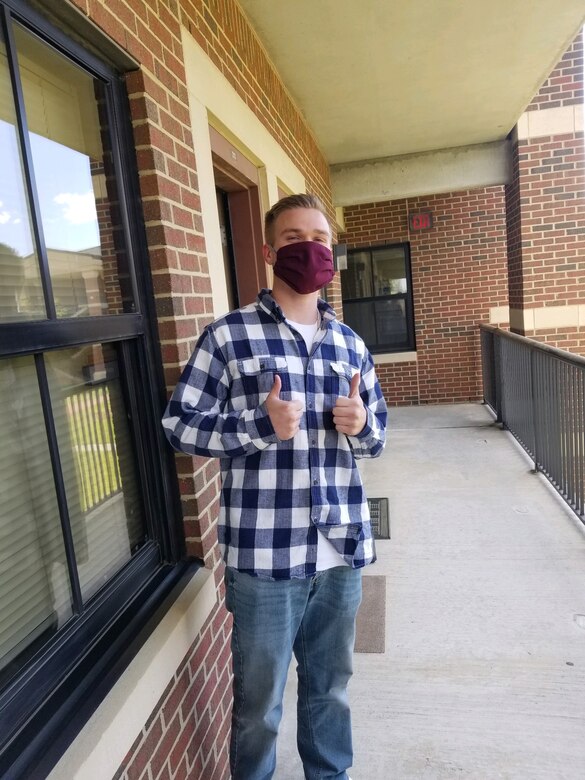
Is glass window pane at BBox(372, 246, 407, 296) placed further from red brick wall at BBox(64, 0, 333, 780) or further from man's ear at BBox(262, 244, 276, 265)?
man's ear at BBox(262, 244, 276, 265)

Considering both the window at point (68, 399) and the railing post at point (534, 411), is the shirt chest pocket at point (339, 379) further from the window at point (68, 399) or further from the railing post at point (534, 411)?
the railing post at point (534, 411)

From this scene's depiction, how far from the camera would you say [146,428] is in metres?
1.81

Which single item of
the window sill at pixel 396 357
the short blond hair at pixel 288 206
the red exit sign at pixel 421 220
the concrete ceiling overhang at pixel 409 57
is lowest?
the window sill at pixel 396 357

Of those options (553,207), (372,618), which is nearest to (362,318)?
(553,207)

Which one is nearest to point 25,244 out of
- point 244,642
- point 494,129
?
point 244,642

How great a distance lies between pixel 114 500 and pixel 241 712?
0.75 meters

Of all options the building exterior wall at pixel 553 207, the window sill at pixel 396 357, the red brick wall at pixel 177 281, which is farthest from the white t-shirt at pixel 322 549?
the window sill at pixel 396 357

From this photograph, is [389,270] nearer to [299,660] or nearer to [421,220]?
[421,220]

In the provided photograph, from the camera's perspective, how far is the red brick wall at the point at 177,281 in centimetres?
164

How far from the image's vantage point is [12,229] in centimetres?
128

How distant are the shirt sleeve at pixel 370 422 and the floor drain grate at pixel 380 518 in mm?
2432

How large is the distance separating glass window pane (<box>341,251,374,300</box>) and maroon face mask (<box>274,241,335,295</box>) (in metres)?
7.55

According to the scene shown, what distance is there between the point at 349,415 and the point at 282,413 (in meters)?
0.21

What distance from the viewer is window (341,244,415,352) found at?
29.3ft
